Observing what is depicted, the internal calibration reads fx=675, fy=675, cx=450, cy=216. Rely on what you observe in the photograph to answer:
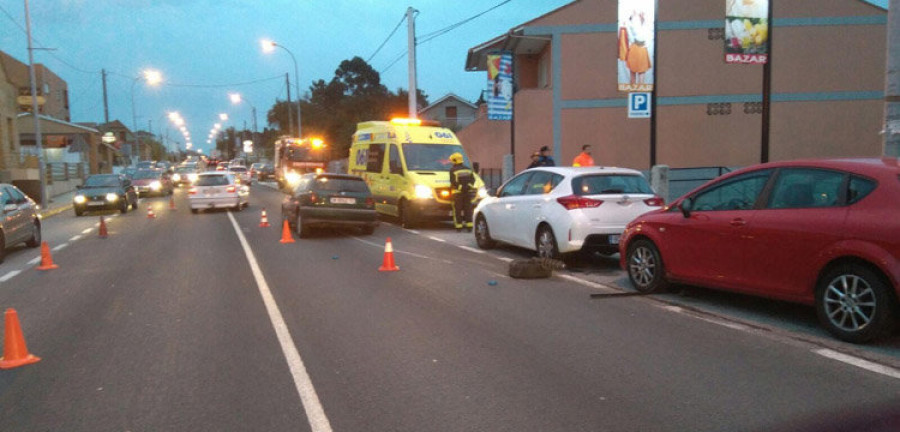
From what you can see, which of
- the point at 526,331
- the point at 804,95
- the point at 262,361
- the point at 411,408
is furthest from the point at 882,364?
the point at 804,95

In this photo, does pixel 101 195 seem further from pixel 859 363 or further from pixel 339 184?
pixel 859 363

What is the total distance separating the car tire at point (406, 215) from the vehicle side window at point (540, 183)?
223 inches

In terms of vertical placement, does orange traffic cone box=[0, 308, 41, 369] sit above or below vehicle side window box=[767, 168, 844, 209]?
below

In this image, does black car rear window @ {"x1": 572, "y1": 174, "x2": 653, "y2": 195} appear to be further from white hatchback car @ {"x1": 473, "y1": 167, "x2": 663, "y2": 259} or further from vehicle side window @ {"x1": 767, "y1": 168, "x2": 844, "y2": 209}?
vehicle side window @ {"x1": 767, "y1": 168, "x2": 844, "y2": 209}

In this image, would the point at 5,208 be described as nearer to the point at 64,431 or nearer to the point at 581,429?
the point at 64,431

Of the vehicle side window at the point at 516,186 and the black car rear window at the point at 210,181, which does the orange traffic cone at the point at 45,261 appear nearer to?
the vehicle side window at the point at 516,186

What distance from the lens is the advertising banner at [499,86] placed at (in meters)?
21.3

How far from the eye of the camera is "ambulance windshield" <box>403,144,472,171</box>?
→ 17234mm

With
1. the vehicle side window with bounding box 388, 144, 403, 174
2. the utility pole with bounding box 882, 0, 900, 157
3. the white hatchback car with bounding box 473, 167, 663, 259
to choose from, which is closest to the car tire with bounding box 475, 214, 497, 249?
the white hatchback car with bounding box 473, 167, 663, 259

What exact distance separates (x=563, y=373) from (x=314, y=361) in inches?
79.6

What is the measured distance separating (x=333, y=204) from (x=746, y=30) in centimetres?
903

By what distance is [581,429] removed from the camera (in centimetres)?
404

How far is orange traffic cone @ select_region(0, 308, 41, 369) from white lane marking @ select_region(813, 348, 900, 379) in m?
6.54

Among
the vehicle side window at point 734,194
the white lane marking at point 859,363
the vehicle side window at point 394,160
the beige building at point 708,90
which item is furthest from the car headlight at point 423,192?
the white lane marking at point 859,363
